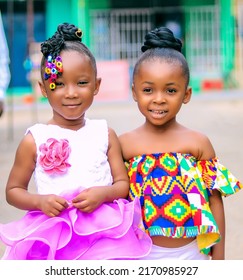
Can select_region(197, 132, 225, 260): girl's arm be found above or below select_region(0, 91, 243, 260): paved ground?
above

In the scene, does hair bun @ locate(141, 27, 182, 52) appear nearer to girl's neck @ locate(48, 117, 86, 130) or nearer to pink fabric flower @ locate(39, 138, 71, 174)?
girl's neck @ locate(48, 117, 86, 130)

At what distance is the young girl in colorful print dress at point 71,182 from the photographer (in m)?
2.58

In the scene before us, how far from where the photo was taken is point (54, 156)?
2.67m

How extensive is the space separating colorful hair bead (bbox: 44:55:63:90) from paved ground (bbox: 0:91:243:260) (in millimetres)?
2299

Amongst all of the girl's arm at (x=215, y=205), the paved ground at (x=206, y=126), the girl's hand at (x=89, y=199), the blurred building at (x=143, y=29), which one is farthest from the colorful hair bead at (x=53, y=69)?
the blurred building at (x=143, y=29)

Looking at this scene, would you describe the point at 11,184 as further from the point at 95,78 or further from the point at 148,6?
the point at 148,6

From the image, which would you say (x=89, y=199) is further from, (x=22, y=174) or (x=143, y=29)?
(x=143, y=29)

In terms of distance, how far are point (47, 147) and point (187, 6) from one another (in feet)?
57.9

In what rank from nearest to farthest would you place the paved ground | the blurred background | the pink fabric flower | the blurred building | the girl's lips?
the pink fabric flower < the girl's lips < the paved ground < the blurred background < the blurred building

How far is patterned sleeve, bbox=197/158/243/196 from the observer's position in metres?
2.81

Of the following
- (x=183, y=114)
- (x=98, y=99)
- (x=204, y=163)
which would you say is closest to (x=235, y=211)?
(x=204, y=163)

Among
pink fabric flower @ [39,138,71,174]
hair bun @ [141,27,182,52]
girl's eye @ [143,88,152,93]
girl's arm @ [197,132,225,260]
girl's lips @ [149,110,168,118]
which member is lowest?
girl's arm @ [197,132,225,260]

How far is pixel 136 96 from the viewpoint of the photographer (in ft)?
9.34

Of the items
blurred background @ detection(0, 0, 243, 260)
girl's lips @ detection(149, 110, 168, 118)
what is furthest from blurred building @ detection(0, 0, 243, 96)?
girl's lips @ detection(149, 110, 168, 118)
